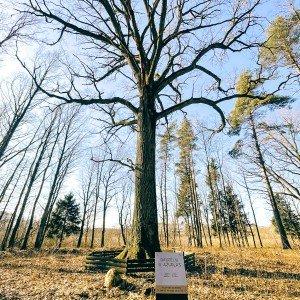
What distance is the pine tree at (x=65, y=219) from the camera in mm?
34375

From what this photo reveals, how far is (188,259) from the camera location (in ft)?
27.5

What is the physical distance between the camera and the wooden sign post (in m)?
4.06

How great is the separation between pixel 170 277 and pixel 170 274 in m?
0.04

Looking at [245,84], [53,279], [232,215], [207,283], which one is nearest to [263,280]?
[207,283]

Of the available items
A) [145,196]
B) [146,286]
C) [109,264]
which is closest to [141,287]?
[146,286]

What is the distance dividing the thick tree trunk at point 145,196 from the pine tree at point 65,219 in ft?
93.6

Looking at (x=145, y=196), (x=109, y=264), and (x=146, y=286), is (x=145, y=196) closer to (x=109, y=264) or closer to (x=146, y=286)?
(x=109, y=264)

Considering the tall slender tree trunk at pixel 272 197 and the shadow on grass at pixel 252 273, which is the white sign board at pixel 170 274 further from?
the tall slender tree trunk at pixel 272 197

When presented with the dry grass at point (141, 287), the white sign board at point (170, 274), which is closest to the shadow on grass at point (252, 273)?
the dry grass at point (141, 287)

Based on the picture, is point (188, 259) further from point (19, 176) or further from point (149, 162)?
point (19, 176)

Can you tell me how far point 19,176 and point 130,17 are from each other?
78.2 ft

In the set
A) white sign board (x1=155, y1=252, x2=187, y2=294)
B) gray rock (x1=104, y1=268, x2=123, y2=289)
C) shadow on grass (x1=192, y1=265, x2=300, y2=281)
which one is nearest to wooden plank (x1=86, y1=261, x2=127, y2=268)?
gray rock (x1=104, y1=268, x2=123, y2=289)

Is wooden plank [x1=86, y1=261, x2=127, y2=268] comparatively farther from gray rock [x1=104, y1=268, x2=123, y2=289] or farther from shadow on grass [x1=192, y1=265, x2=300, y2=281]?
shadow on grass [x1=192, y1=265, x2=300, y2=281]

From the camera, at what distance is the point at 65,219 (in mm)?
34469
